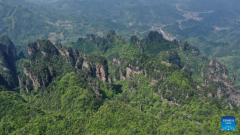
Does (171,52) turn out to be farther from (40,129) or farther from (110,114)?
(40,129)

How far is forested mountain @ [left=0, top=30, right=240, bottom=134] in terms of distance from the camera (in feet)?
159

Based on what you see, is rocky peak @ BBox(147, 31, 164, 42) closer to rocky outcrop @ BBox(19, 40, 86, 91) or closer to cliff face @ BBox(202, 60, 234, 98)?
cliff face @ BBox(202, 60, 234, 98)

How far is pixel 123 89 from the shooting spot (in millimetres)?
81875

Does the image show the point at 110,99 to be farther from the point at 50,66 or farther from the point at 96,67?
the point at 50,66

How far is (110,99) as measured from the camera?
71.4 meters

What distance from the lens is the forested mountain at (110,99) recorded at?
159 ft

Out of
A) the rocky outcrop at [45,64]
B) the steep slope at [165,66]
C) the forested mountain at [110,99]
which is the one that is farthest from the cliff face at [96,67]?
the steep slope at [165,66]

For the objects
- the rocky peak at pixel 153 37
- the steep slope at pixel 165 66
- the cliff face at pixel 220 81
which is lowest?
the cliff face at pixel 220 81

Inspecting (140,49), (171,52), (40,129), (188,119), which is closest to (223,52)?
(171,52)

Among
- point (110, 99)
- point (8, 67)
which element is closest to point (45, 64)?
point (110, 99)

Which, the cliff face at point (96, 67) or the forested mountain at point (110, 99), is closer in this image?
the forested mountain at point (110, 99)

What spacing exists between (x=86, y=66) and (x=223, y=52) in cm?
14512

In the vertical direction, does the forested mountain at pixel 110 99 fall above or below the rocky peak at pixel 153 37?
below

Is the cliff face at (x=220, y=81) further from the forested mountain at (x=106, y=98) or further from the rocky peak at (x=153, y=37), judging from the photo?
the rocky peak at (x=153, y=37)
